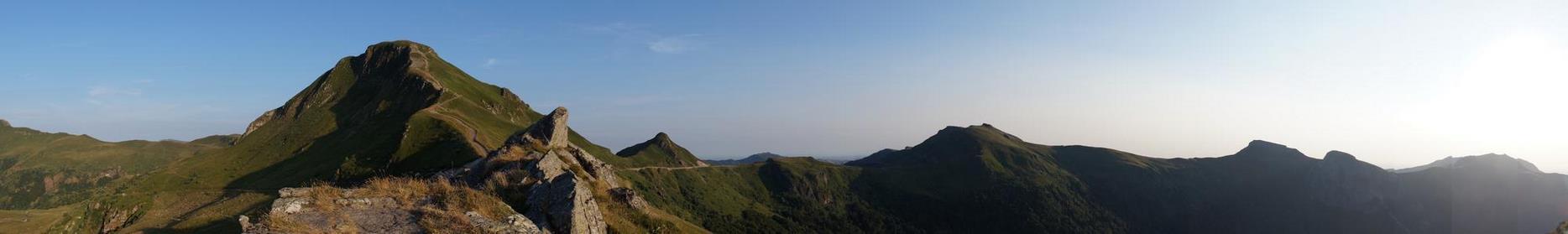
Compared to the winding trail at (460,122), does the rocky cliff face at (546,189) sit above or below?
below

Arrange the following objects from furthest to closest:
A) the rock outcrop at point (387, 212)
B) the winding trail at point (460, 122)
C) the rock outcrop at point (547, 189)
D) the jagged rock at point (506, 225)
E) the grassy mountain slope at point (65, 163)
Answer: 1. the grassy mountain slope at point (65, 163)
2. the winding trail at point (460, 122)
3. the rock outcrop at point (547, 189)
4. the jagged rock at point (506, 225)
5. the rock outcrop at point (387, 212)

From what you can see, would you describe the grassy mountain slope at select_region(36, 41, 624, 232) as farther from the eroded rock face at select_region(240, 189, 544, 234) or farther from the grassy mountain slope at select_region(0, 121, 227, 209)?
the eroded rock face at select_region(240, 189, 544, 234)

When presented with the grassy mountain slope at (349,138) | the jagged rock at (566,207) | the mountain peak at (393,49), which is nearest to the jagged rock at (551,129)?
the grassy mountain slope at (349,138)

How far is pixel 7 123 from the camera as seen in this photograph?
17500 cm

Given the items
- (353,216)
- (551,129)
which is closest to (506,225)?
(353,216)

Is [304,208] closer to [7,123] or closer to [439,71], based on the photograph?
[439,71]

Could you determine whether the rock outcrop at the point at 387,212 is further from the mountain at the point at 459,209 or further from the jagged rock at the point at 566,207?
the jagged rock at the point at 566,207

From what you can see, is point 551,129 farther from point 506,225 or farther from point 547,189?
point 506,225

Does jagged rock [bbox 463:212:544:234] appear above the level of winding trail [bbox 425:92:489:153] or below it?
below

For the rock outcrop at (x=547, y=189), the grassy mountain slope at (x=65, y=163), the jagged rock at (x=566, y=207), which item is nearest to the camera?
the jagged rock at (x=566, y=207)

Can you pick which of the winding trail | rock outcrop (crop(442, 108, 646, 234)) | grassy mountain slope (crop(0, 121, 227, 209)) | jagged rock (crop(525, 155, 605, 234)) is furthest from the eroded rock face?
grassy mountain slope (crop(0, 121, 227, 209))

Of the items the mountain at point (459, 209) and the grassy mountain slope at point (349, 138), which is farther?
the grassy mountain slope at point (349, 138)

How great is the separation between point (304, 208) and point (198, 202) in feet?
304

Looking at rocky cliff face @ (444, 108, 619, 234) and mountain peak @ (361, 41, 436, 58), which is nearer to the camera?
rocky cliff face @ (444, 108, 619, 234)
